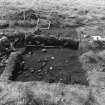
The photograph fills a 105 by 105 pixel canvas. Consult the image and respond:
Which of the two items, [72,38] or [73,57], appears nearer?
[73,57]

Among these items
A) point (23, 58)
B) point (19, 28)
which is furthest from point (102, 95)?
point (19, 28)

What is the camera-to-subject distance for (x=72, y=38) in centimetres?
631

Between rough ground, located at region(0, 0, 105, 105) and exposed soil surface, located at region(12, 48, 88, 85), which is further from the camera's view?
exposed soil surface, located at region(12, 48, 88, 85)

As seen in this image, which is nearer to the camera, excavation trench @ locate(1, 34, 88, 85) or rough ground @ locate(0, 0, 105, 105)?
rough ground @ locate(0, 0, 105, 105)

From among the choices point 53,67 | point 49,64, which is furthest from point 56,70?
point 49,64

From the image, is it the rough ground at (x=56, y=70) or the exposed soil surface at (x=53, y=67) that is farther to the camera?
the exposed soil surface at (x=53, y=67)

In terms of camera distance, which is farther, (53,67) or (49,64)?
(49,64)

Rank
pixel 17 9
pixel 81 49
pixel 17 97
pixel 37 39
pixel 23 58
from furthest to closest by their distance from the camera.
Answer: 1. pixel 17 9
2. pixel 37 39
3. pixel 81 49
4. pixel 23 58
5. pixel 17 97

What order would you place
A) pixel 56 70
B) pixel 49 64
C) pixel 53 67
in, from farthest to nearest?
pixel 49 64, pixel 53 67, pixel 56 70

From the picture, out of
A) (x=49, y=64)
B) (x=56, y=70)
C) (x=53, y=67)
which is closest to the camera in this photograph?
(x=56, y=70)

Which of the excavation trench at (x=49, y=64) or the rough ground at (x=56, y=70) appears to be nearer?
the rough ground at (x=56, y=70)

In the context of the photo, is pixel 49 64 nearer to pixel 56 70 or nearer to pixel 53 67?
pixel 53 67

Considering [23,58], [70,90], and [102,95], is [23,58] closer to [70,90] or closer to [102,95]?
[70,90]

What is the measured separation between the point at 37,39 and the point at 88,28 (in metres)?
2.38
